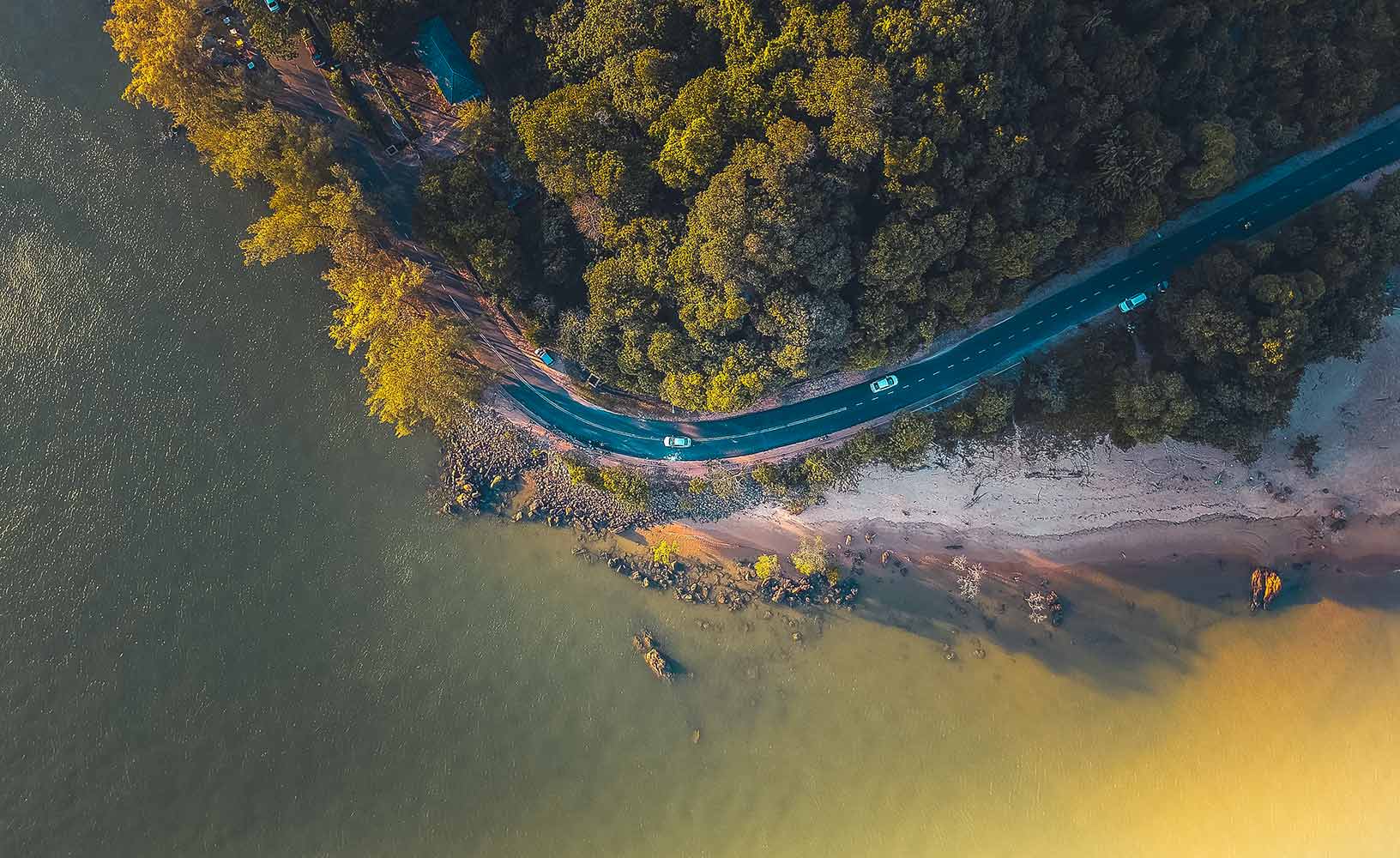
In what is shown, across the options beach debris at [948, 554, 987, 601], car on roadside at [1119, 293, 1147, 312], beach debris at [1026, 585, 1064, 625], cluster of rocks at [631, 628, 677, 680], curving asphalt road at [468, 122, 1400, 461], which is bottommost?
beach debris at [1026, 585, 1064, 625]

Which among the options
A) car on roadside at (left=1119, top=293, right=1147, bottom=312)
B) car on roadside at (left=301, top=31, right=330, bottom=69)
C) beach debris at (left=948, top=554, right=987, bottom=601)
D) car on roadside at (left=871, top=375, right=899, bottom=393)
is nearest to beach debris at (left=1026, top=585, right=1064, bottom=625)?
beach debris at (left=948, top=554, right=987, bottom=601)

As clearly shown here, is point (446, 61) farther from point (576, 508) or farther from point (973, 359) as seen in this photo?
point (973, 359)

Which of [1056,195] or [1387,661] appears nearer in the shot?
[1056,195]

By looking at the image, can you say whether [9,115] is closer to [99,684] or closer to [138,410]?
[138,410]

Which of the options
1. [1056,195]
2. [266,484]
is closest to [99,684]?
[266,484]

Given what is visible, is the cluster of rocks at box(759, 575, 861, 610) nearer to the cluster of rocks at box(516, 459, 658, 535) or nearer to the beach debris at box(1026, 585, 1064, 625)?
the cluster of rocks at box(516, 459, 658, 535)

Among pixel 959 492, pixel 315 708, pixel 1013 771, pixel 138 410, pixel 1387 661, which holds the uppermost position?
pixel 138 410
